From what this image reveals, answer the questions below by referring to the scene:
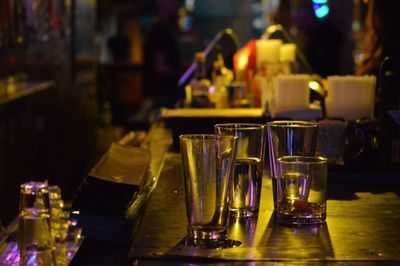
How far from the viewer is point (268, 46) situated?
Result: 4918mm

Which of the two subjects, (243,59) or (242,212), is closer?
(242,212)

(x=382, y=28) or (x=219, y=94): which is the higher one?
(x=382, y=28)

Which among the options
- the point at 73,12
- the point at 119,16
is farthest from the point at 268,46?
the point at 119,16

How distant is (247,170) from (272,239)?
239mm

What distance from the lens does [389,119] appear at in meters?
2.48

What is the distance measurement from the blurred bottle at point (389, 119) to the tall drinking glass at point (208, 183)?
3.10 feet

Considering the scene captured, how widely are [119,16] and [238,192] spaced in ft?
59.4

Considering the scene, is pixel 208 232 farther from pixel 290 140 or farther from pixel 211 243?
pixel 290 140

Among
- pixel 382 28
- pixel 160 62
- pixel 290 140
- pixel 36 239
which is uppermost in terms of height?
pixel 382 28

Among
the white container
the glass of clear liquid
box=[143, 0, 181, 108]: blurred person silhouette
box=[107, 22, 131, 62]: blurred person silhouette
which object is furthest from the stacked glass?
box=[107, 22, 131, 62]: blurred person silhouette

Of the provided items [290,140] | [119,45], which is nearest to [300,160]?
[290,140]

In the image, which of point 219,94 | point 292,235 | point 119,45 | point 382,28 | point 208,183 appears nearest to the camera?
point 208,183

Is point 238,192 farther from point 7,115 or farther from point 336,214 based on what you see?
point 7,115

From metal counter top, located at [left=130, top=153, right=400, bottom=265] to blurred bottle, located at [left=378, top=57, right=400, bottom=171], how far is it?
23cm
